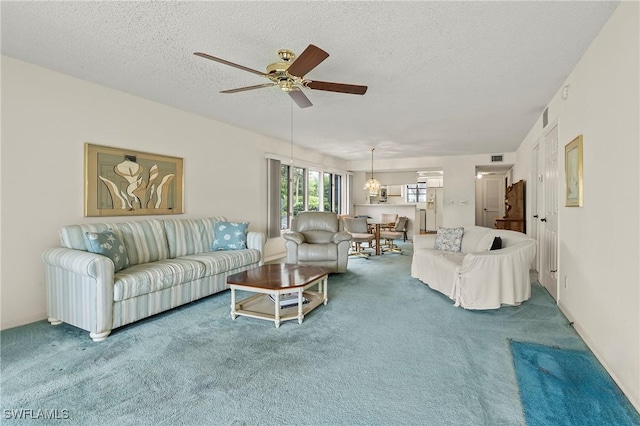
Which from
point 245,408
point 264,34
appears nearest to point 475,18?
point 264,34

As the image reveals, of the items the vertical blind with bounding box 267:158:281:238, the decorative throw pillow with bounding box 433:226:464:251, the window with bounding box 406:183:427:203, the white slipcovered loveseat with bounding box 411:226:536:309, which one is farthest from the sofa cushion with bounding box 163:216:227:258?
the window with bounding box 406:183:427:203

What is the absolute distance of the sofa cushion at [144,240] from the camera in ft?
11.0

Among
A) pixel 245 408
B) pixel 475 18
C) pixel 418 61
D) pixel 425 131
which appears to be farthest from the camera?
pixel 425 131

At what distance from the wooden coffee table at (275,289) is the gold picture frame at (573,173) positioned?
2.44 metres

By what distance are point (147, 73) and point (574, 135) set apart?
412cm

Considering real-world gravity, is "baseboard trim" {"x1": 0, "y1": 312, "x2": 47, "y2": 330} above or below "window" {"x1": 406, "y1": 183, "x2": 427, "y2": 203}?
below

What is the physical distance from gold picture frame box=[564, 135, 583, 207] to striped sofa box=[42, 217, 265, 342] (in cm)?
354

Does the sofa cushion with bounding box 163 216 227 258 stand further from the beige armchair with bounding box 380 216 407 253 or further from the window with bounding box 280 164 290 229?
the beige armchair with bounding box 380 216 407 253

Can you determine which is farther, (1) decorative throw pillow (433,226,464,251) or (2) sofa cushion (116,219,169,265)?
(1) decorative throw pillow (433,226,464,251)

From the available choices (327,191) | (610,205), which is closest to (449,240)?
(610,205)

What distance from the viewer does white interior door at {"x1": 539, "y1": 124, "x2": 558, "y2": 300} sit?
3.57 metres

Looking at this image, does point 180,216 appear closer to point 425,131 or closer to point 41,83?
point 41,83

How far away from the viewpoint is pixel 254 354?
→ 2.30 meters

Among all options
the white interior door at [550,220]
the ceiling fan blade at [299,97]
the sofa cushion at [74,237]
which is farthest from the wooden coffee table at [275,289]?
the white interior door at [550,220]
